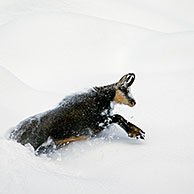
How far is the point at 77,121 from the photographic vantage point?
258 centimetres

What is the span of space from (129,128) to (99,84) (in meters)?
1.35

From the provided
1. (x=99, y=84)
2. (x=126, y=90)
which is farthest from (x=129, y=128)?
(x=99, y=84)

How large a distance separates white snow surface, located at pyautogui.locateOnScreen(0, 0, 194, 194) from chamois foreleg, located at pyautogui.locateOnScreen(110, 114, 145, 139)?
62 millimetres

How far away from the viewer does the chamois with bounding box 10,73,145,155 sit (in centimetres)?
249

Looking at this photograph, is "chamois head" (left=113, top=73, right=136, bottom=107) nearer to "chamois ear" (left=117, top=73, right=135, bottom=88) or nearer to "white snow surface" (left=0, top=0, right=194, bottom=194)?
"chamois ear" (left=117, top=73, right=135, bottom=88)

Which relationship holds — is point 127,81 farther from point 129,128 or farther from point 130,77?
point 129,128

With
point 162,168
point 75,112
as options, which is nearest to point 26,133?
point 75,112

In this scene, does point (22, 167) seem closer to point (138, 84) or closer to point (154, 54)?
point (138, 84)

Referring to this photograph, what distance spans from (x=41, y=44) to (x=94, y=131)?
112 inches

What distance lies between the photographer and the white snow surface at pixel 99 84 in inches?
72.2

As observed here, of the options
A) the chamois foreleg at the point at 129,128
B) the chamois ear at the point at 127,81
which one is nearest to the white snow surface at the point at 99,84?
the chamois foreleg at the point at 129,128

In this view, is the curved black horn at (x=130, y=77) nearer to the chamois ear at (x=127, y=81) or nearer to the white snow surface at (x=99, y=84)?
the chamois ear at (x=127, y=81)

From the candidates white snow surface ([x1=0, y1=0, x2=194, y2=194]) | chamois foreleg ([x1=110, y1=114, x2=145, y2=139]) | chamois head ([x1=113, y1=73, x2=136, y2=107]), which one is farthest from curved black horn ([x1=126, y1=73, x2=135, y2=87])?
white snow surface ([x1=0, y1=0, x2=194, y2=194])

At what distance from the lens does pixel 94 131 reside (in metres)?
2.64
